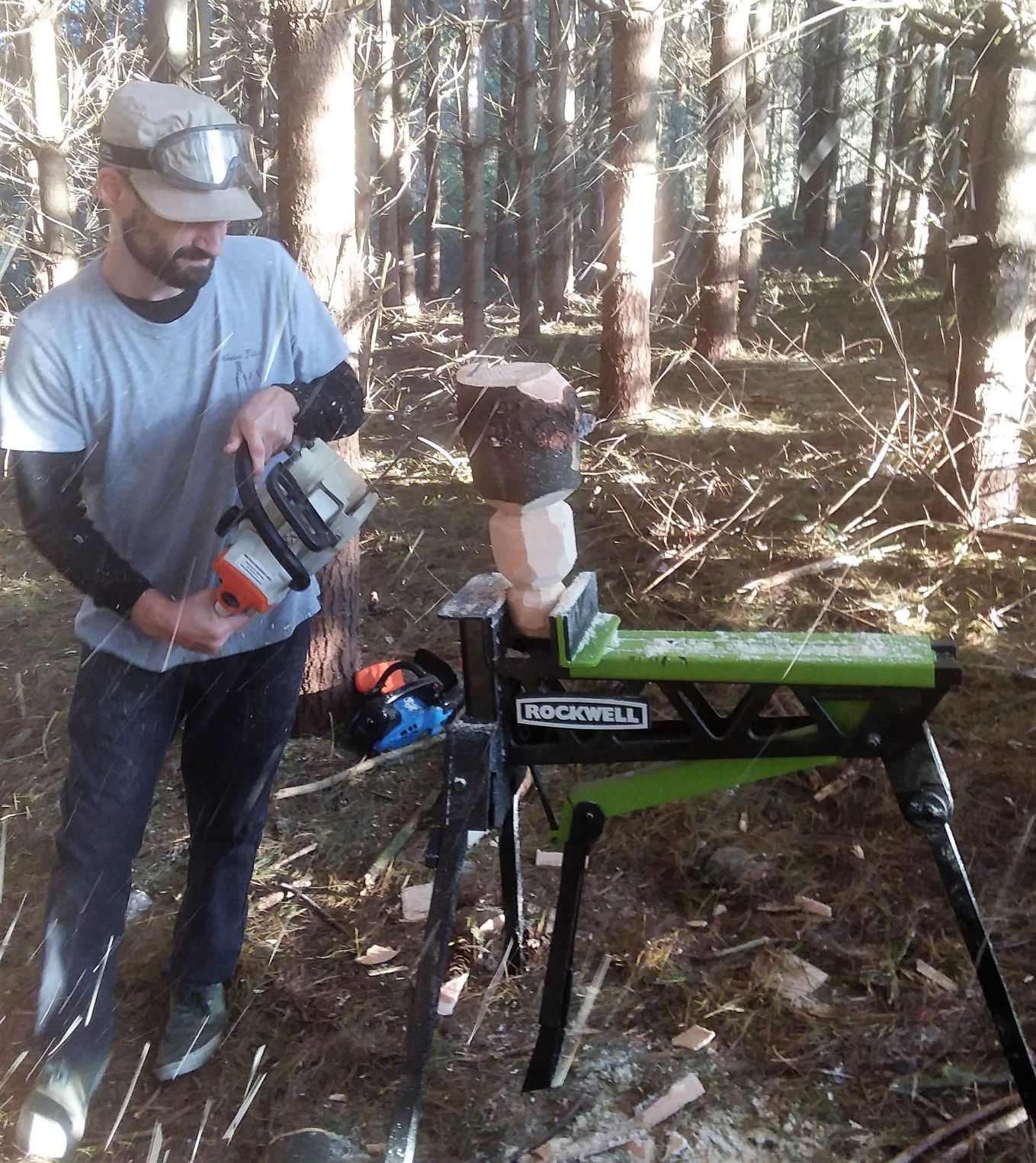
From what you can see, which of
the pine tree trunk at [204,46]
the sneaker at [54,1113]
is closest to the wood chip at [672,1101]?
the sneaker at [54,1113]

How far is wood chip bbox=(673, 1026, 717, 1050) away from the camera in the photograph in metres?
2.23

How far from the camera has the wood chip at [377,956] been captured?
260 cm

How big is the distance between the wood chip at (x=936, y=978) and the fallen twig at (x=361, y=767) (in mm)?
1739

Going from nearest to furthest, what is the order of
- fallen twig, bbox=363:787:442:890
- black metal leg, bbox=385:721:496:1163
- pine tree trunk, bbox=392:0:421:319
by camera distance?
1. black metal leg, bbox=385:721:496:1163
2. fallen twig, bbox=363:787:442:890
3. pine tree trunk, bbox=392:0:421:319

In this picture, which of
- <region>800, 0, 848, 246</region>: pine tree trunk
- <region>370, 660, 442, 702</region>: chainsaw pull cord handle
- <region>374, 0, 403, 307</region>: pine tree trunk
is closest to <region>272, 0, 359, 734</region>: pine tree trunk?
<region>374, 0, 403, 307</region>: pine tree trunk

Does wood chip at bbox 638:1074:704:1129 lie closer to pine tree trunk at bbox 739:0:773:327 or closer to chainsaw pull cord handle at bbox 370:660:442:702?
chainsaw pull cord handle at bbox 370:660:442:702

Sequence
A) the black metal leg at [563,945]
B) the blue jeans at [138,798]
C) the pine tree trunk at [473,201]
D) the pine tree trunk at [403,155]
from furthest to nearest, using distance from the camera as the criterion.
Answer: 1. the pine tree trunk at [473,201]
2. the pine tree trunk at [403,155]
3. the blue jeans at [138,798]
4. the black metal leg at [563,945]

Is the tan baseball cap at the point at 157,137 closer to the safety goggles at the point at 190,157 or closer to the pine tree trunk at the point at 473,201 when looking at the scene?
the safety goggles at the point at 190,157

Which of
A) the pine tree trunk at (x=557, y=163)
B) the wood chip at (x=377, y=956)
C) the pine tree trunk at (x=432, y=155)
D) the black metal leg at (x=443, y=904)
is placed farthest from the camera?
the pine tree trunk at (x=557, y=163)

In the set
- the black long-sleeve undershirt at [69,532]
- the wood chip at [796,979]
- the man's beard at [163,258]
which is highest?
the man's beard at [163,258]

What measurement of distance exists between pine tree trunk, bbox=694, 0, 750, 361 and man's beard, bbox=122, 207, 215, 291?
5.98 meters

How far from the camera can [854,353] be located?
827 centimetres

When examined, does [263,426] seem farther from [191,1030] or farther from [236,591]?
[191,1030]

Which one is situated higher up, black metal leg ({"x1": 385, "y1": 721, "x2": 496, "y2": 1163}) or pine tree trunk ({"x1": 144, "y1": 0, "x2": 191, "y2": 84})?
pine tree trunk ({"x1": 144, "y1": 0, "x2": 191, "y2": 84})
